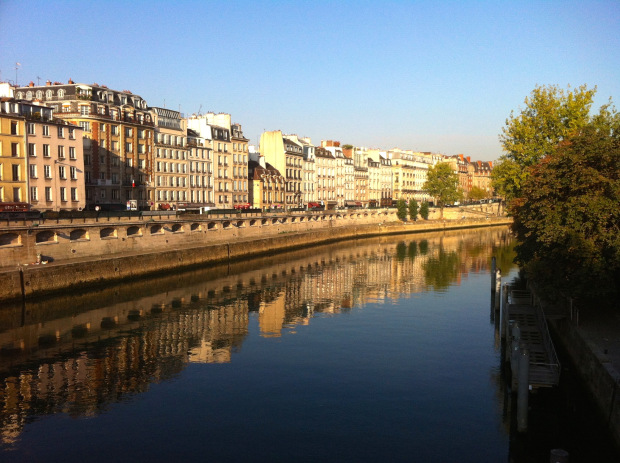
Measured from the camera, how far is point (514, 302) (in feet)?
119

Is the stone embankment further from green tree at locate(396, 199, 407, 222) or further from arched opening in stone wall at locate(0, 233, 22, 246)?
green tree at locate(396, 199, 407, 222)

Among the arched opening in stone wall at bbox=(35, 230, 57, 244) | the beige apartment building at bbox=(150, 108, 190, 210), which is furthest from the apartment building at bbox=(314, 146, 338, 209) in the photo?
the arched opening in stone wall at bbox=(35, 230, 57, 244)

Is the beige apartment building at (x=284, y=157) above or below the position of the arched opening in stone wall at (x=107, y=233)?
above

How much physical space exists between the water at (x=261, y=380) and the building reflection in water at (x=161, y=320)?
5.2 inches

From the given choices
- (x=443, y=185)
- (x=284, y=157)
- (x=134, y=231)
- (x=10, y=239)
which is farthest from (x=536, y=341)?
(x=443, y=185)

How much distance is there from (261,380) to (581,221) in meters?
17.5

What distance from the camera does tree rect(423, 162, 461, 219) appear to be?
14075cm

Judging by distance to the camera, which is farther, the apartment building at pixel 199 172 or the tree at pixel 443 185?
the tree at pixel 443 185

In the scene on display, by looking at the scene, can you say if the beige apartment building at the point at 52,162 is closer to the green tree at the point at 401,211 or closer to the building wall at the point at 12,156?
the building wall at the point at 12,156

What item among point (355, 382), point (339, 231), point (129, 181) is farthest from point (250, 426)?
point (339, 231)

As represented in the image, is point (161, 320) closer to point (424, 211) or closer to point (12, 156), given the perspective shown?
point (12, 156)

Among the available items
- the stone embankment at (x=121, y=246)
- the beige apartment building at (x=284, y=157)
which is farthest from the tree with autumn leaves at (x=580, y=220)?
the beige apartment building at (x=284, y=157)

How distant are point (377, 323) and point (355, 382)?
11348 millimetres

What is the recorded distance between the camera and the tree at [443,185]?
141 metres
